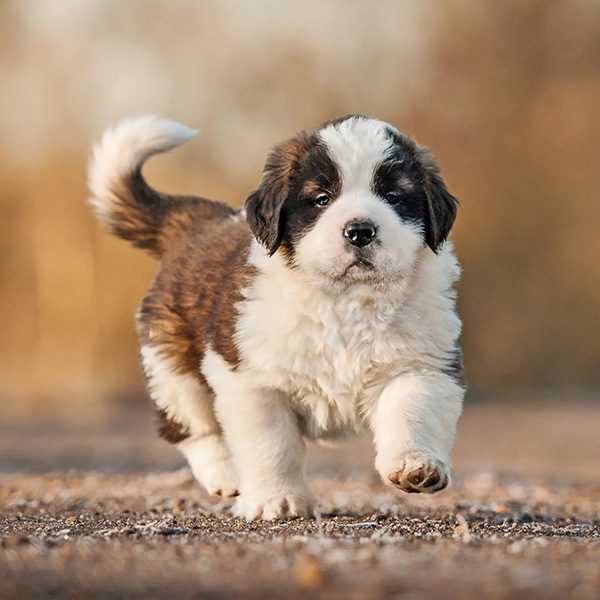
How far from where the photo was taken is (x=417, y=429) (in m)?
4.50

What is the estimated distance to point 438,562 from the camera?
10.5ft

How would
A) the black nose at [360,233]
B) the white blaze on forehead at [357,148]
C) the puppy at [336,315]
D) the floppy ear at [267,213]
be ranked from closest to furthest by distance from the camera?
the black nose at [360,233] < the puppy at [336,315] < the white blaze on forehead at [357,148] < the floppy ear at [267,213]

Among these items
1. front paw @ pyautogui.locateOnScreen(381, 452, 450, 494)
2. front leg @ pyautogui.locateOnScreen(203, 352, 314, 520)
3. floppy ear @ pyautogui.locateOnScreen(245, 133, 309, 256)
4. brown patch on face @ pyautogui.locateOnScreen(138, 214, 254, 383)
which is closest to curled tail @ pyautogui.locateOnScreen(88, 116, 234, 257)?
brown patch on face @ pyautogui.locateOnScreen(138, 214, 254, 383)

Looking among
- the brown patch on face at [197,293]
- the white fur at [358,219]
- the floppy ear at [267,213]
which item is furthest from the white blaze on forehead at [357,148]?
the brown patch on face at [197,293]

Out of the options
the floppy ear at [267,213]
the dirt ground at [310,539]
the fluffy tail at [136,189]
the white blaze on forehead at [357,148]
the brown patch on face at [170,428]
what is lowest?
the dirt ground at [310,539]

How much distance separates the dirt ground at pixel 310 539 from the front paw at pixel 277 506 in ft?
0.32

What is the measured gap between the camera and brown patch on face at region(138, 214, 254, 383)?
509 centimetres

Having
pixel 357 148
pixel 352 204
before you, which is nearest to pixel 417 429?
pixel 352 204

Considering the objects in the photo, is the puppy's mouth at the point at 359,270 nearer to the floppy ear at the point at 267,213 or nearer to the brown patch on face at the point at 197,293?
the floppy ear at the point at 267,213

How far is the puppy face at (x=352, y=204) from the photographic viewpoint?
4.59 meters

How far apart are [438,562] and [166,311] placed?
9.27 feet

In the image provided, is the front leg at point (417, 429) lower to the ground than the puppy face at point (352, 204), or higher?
lower

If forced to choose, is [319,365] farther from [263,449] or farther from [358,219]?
[358,219]

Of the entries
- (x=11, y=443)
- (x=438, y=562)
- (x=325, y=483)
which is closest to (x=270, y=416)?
(x=438, y=562)
